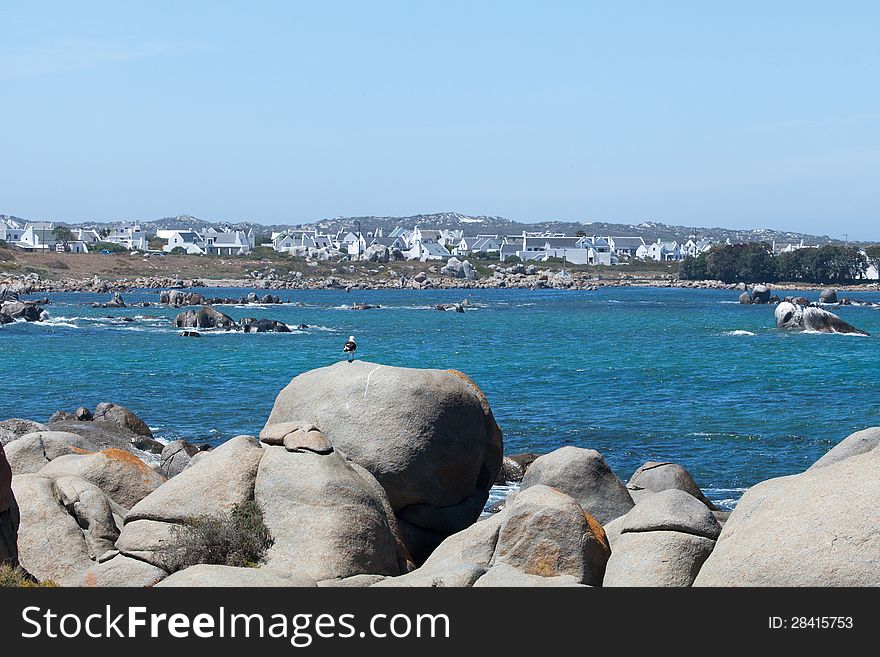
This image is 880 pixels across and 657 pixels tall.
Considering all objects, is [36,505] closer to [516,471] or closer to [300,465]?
[300,465]

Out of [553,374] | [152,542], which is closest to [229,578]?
[152,542]

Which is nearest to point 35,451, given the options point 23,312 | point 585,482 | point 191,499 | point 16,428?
point 191,499

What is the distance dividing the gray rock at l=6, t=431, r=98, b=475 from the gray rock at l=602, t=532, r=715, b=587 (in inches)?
379

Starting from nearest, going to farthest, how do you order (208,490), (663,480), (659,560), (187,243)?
1. (659,560)
2. (208,490)
3. (663,480)
4. (187,243)

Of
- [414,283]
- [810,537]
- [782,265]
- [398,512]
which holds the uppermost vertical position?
[810,537]

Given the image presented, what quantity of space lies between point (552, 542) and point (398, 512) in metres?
4.24

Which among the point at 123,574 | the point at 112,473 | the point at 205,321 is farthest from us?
the point at 205,321

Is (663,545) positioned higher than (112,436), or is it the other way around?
(663,545)

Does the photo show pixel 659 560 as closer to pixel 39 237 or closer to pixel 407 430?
pixel 407 430

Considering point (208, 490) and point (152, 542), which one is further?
point (208, 490)

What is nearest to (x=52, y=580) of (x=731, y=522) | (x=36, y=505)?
(x=36, y=505)

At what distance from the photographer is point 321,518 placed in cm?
1296

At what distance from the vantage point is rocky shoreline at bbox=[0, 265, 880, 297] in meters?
135

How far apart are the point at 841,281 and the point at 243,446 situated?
165 m
